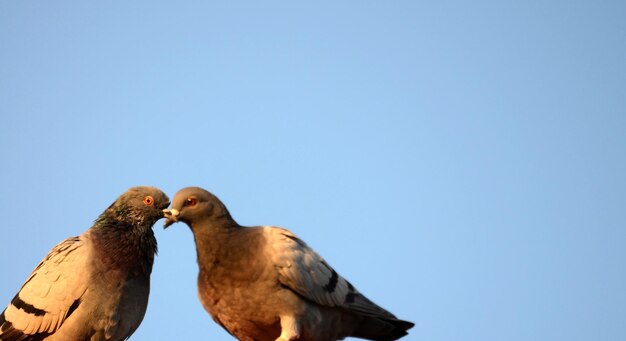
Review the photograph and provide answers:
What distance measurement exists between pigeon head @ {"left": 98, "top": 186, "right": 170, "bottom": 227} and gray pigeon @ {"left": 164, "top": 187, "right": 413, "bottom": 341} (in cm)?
176

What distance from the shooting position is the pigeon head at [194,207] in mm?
8727

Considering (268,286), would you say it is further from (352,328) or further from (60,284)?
(60,284)

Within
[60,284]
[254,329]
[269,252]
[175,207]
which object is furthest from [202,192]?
[60,284]

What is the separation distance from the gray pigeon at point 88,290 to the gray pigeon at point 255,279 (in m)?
1.28

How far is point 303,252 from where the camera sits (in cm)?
898

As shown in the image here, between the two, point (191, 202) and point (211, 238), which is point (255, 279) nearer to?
point (211, 238)

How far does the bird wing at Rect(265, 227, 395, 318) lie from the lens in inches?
340

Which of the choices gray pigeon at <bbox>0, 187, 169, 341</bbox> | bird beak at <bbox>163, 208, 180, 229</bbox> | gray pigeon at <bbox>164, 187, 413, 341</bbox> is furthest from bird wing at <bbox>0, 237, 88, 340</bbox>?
gray pigeon at <bbox>164, 187, 413, 341</bbox>

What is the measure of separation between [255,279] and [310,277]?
1.83 feet

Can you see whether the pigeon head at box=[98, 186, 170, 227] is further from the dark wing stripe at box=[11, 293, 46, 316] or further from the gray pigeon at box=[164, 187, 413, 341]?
the gray pigeon at box=[164, 187, 413, 341]

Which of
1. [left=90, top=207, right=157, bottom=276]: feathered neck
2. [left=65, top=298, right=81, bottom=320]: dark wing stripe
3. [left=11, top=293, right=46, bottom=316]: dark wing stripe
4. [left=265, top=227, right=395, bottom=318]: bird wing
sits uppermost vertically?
[left=265, top=227, right=395, bottom=318]: bird wing

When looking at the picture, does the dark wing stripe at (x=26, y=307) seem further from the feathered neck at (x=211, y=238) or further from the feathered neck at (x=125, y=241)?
the feathered neck at (x=211, y=238)

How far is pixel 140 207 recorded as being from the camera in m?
10.6

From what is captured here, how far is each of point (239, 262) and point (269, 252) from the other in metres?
0.31
